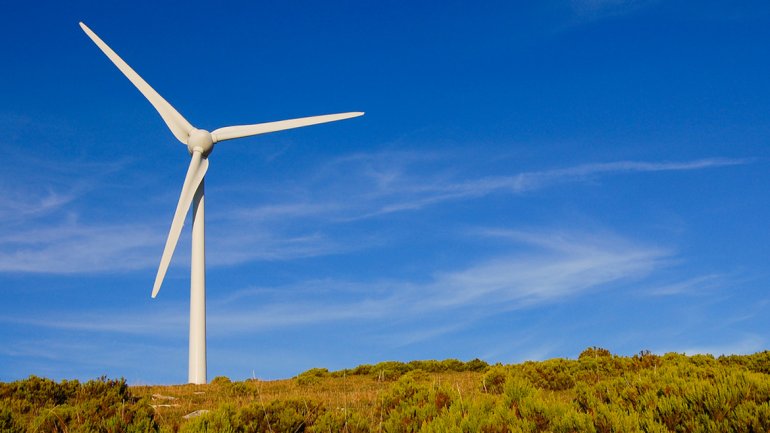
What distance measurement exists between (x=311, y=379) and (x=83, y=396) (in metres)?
13.7

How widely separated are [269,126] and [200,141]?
4.73 m

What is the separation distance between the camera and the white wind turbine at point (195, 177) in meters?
35.9

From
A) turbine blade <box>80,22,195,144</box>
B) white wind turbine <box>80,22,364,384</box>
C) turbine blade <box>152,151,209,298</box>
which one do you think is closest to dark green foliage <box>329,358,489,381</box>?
white wind turbine <box>80,22,364,384</box>

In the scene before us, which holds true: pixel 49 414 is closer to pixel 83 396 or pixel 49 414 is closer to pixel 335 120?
pixel 83 396

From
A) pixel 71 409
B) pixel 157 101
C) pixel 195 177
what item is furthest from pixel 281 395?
pixel 157 101

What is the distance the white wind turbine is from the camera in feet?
118

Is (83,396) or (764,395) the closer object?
(764,395)

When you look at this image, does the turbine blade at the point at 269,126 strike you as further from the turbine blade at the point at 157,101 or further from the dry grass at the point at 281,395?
the dry grass at the point at 281,395

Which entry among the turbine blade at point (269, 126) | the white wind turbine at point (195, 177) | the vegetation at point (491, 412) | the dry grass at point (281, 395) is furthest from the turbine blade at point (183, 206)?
the vegetation at point (491, 412)

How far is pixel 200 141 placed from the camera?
41.5 metres

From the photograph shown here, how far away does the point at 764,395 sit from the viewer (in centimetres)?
1074

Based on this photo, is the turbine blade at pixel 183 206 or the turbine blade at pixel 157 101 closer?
the turbine blade at pixel 183 206

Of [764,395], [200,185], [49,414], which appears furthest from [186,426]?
[200,185]

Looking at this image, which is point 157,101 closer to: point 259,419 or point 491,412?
point 259,419
